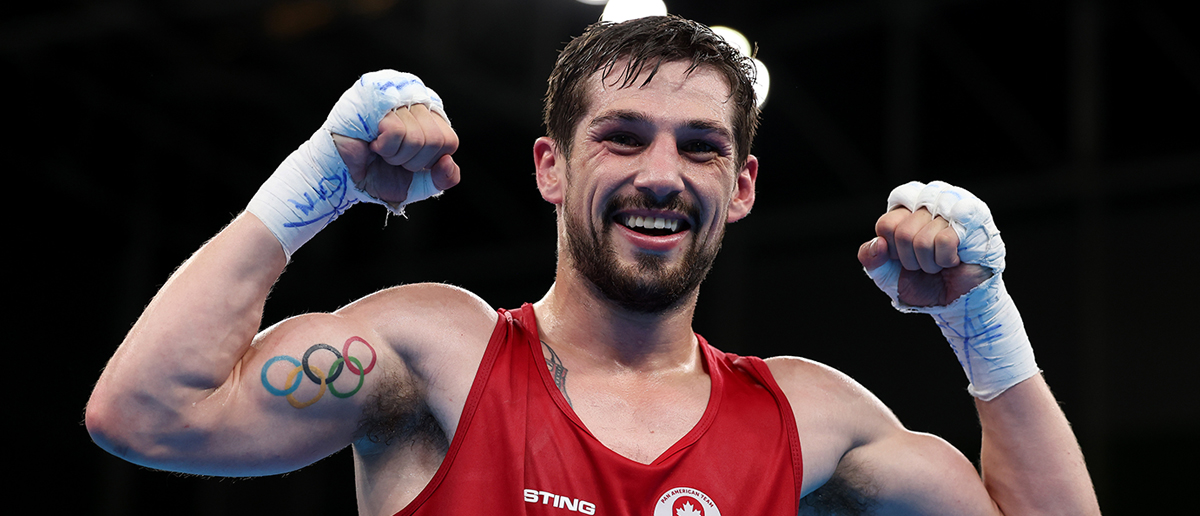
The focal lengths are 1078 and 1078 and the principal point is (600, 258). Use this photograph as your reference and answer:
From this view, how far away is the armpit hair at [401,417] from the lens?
1.76 metres

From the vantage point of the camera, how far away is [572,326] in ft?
6.73

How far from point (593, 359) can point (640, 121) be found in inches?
17.7

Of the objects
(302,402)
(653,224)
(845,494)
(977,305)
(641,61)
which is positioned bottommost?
(845,494)

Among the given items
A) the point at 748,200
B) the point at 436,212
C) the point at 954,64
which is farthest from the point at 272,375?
the point at 436,212

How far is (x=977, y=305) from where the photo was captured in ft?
6.49

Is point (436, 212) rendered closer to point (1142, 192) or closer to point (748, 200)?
point (1142, 192)

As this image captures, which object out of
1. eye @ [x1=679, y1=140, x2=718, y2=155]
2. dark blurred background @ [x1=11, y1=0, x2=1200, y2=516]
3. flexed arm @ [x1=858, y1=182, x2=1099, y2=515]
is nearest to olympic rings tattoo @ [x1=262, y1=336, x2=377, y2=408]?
eye @ [x1=679, y1=140, x2=718, y2=155]

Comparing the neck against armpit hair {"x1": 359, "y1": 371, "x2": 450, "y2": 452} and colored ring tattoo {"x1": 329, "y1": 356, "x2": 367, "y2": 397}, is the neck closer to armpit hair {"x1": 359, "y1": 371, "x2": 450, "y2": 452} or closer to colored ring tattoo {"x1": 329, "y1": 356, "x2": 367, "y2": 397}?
armpit hair {"x1": 359, "y1": 371, "x2": 450, "y2": 452}

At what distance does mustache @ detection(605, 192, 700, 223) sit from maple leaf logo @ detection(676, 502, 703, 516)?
1.71ft

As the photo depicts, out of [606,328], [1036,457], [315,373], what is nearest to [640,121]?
[606,328]

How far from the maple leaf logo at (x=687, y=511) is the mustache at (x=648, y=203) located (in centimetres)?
52

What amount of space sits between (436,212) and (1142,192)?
4656 millimetres

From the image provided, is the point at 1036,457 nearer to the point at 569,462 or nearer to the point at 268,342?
the point at 569,462

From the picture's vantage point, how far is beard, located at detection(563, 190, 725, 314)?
1.96 m
